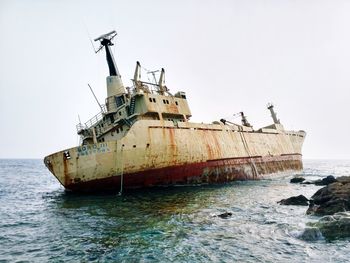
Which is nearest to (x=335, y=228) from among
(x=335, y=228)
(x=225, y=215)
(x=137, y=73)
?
(x=335, y=228)

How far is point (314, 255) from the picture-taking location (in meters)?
8.39

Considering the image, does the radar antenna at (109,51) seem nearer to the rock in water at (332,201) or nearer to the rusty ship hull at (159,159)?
the rusty ship hull at (159,159)

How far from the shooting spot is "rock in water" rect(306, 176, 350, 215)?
13.3 m

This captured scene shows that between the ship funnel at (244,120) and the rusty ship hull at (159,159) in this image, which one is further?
the ship funnel at (244,120)

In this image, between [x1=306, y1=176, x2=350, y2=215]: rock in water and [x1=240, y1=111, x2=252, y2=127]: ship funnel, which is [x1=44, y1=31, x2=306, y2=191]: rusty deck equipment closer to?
[x1=240, y1=111, x2=252, y2=127]: ship funnel

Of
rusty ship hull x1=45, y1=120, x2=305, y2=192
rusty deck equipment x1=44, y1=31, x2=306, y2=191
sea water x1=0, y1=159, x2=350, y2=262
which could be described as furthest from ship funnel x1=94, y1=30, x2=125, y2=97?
sea water x1=0, y1=159, x2=350, y2=262

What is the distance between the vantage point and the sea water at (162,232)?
342 inches

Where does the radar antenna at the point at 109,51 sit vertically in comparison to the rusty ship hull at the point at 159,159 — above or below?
above

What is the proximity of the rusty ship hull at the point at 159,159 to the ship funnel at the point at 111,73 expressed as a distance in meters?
6.04

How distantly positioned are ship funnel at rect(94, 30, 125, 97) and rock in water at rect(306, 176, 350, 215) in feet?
56.4

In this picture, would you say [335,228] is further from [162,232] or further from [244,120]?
[244,120]

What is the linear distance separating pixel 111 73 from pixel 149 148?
9.42m

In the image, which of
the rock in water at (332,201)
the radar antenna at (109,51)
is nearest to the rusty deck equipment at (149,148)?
the radar antenna at (109,51)

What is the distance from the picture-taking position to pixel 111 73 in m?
27.3
